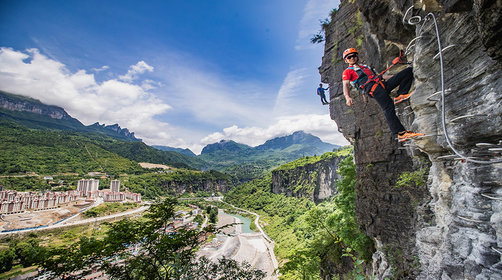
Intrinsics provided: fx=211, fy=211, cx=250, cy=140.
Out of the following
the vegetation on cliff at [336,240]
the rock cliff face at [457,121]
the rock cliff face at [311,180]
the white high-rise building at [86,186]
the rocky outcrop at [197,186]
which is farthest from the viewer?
the rocky outcrop at [197,186]

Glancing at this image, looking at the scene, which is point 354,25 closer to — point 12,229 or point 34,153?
point 12,229

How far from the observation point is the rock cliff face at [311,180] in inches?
2496

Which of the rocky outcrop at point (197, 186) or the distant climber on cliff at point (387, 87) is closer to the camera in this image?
the distant climber on cliff at point (387, 87)

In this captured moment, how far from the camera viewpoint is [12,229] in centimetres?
4600

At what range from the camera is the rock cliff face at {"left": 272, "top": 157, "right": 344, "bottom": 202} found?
208 ft

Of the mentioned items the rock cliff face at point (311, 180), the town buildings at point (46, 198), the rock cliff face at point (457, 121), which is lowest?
the town buildings at point (46, 198)

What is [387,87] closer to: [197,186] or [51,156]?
[197,186]

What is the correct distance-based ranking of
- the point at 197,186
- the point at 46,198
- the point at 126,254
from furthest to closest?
the point at 197,186
the point at 46,198
the point at 126,254

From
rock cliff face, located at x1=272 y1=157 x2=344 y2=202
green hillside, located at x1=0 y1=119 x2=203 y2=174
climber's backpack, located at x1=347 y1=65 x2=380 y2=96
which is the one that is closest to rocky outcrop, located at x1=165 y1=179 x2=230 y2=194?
green hillside, located at x1=0 y1=119 x2=203 y2=174

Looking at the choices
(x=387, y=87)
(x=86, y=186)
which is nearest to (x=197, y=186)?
(x=86, y=186)

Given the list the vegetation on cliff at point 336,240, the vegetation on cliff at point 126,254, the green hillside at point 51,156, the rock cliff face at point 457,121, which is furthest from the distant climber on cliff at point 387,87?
the green hillside at point 51,156

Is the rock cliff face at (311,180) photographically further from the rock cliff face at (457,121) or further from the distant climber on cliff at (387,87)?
the distant climber on cliff at (387,87)

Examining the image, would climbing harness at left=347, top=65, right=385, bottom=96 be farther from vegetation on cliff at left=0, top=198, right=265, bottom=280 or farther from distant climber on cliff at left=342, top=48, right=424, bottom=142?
vegetation on cliff at left=0, top=198, right=265, bottom=280

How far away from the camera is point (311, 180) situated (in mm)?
72188
